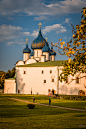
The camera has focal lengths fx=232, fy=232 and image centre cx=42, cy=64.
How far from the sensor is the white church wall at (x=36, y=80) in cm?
5259

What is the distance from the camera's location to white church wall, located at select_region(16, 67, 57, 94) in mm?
52594

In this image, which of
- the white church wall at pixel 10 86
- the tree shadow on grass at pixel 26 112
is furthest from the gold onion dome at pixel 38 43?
the tree shadow on grass at pixel 26 112

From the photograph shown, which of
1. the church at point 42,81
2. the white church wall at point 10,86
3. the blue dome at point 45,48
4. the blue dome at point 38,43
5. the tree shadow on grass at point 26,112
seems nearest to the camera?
the tree shadow on grass at point 26,112

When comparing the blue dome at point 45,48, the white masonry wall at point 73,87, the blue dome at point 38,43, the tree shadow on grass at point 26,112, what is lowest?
Answer: the tree shadow on grass at point 26,112

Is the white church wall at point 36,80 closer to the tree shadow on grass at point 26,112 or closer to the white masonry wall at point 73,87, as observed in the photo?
the white masonry wall at point 73,87

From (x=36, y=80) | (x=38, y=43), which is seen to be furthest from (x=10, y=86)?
(x=38, y=43)

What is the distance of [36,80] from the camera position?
53.8 metres

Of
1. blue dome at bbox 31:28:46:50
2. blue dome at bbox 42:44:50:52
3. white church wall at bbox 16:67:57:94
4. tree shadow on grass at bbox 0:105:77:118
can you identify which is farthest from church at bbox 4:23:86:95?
tree shadow on grass at bbox 0:105:77:118

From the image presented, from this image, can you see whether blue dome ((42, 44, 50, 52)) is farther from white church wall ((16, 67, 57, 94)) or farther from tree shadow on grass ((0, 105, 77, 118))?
tree shadow on grass ((0, 105, 77, 118))

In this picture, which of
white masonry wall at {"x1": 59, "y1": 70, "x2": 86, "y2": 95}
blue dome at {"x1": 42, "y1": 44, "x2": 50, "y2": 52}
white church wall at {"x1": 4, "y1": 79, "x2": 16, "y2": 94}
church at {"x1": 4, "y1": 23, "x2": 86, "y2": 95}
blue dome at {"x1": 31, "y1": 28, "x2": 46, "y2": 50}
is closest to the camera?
white masonry wall at {"x1": 59, "y1": 70, "x2": 86, "y2": 95}

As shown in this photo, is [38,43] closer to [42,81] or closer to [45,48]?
[45,48]

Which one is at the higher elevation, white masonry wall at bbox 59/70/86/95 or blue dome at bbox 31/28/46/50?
blue dome at bbox 31/28/46/50

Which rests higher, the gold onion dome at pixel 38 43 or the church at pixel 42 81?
the gold onion dome at pixel 38 43

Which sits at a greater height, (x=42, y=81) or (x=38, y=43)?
(x=38, y=43)
